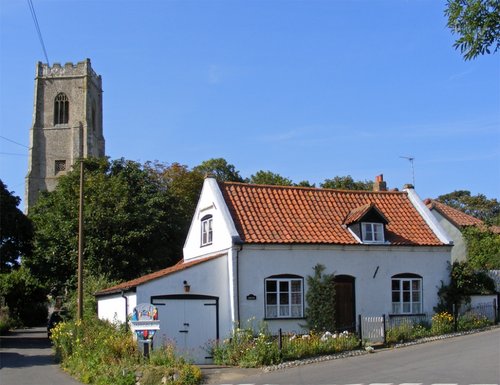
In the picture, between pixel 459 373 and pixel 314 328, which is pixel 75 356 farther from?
pixel 459 373

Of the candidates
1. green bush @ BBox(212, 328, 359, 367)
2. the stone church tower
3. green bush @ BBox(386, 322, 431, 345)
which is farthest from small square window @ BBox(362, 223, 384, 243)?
the stone church tower

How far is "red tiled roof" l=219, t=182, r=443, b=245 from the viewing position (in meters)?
25.1

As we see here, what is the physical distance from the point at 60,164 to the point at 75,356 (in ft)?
242

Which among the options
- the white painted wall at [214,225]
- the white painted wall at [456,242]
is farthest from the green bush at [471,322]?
the white painted wall at [456,242]

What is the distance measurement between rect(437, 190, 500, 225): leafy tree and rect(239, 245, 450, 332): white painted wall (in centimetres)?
4724

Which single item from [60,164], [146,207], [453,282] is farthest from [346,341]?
[60,164]

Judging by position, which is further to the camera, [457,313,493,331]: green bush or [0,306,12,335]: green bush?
[0,306,12,335]: green bush

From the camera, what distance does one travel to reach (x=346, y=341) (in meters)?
22.7

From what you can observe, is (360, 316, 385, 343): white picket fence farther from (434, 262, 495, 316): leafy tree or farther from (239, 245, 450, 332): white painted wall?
(434, 262, 495, 316): leafy tree

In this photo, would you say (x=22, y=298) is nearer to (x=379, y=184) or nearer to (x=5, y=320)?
(x=5, y=320)

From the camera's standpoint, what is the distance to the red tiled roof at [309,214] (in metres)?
25.1

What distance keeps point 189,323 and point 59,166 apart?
7351cm

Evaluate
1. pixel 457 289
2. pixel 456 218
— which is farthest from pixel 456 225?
pixel 457 289

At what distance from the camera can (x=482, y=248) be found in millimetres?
38219
